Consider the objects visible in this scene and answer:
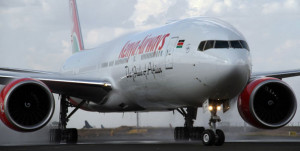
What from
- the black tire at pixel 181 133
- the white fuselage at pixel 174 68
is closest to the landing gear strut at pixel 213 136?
the white fuselage at pixel 174 68

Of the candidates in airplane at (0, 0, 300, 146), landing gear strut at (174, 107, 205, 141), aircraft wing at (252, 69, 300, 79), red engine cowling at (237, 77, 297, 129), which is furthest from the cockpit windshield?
landing gear strut at (174, 107, 205, 141)

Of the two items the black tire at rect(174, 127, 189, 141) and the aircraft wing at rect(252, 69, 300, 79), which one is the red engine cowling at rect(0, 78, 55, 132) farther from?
the aircraft wing at rect(252, 69, 300, 79)

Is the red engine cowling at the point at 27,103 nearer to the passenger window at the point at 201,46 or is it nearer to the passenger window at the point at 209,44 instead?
the passenger window at the point at 201,46

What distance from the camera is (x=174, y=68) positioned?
55.9 ft

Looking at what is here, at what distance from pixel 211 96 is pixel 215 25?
2.21 m

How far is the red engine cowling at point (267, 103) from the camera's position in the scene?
1811 centimetres

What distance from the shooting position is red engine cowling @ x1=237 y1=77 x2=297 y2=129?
18109 mm

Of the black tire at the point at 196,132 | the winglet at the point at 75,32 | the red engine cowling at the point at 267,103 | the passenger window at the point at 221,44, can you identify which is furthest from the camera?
the winglet at the point at 75,32

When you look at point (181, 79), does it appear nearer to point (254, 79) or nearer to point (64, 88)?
point (254, 79)

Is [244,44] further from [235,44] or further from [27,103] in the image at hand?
[27,103]

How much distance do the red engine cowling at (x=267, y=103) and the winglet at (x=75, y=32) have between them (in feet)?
49.1

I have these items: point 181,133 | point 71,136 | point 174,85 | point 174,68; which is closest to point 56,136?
point 71,136

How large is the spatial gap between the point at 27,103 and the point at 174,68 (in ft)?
16.1

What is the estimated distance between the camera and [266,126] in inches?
709
